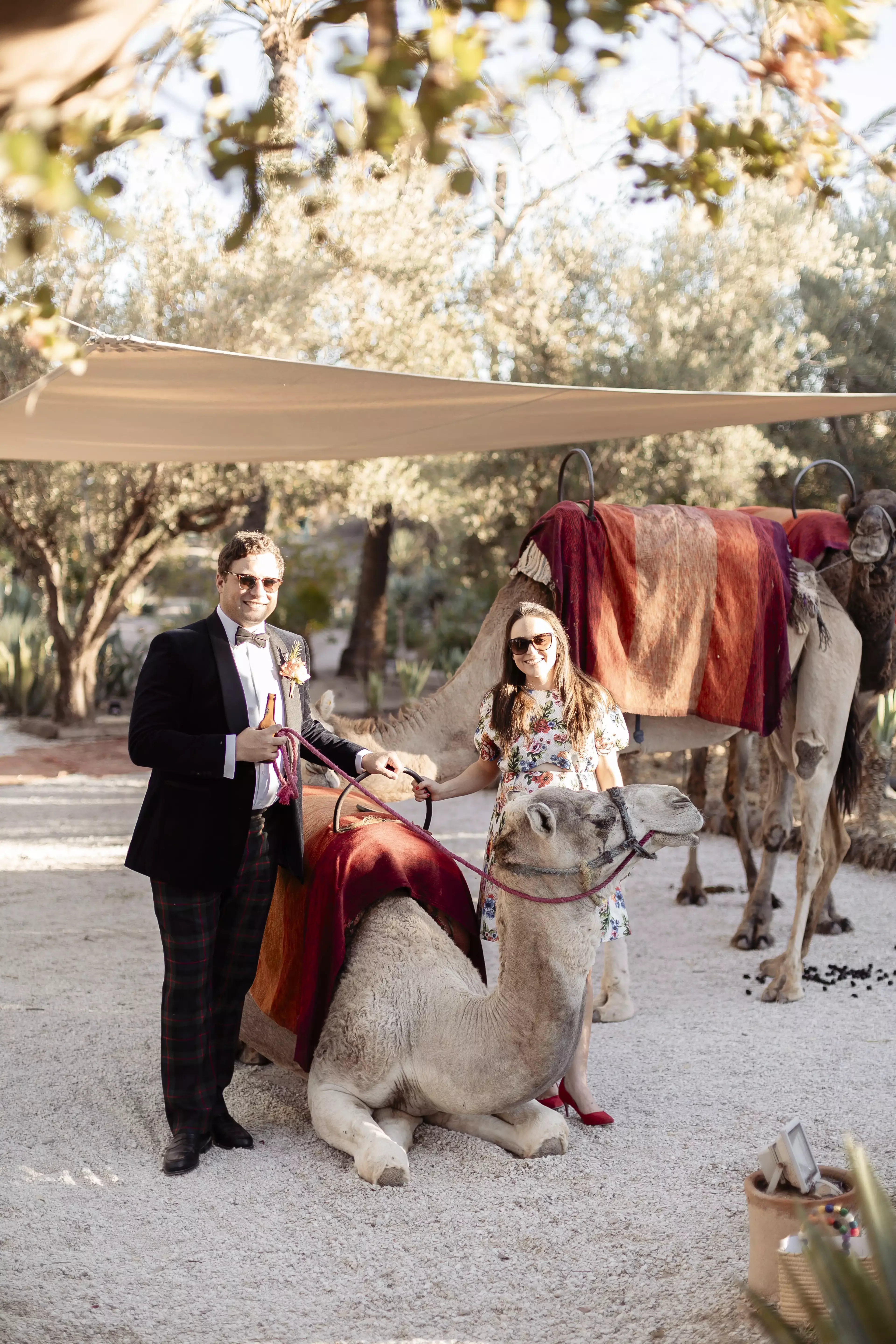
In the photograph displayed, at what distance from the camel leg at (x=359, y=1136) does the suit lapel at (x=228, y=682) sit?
1.00 meters

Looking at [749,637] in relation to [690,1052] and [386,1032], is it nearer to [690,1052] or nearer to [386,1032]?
[690,1052]

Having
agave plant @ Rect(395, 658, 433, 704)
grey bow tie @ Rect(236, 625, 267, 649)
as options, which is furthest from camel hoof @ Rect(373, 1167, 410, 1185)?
agave plant @ Rect(395, 658, 433, 704)

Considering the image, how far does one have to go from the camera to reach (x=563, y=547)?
460 centimetres

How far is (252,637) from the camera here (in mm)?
3246

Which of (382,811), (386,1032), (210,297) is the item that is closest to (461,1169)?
(386,1032)

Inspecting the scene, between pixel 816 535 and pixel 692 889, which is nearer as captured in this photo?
pixel 816 535

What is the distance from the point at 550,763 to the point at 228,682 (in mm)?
1002

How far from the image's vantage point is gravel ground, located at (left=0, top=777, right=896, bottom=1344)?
2.56 meters

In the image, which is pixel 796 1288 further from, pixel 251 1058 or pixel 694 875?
pixel 694 875

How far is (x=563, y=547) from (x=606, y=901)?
6.02 ft

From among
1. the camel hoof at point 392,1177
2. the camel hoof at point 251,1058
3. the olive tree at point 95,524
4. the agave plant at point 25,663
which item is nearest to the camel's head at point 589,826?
the camel hoof at point 392,1177

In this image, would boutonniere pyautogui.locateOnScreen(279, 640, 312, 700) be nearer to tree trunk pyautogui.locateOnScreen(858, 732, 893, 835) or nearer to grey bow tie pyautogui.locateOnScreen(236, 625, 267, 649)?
grey bow tie pyautogui.locateOnScreen(236, 625, 267, 649)

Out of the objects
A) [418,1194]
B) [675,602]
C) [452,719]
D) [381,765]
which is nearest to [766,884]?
[675,602]

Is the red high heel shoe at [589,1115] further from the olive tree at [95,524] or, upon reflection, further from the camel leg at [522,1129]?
the olive tree at [95,524]
